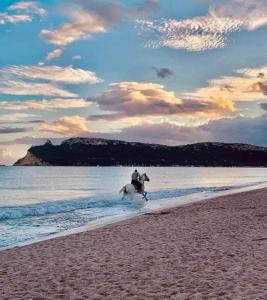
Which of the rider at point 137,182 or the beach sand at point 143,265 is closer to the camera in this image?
the beach sand at point 143,265

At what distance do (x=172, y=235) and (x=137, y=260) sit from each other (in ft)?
15.4

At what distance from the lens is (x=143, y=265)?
1153 centimetres

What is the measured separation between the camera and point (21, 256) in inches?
534

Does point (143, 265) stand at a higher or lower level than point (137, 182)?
lower

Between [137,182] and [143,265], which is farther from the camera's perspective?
[137,182]

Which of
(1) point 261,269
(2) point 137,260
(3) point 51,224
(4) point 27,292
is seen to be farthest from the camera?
(3) point 51,224

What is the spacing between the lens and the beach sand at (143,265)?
9039 mm

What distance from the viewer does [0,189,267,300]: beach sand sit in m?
9.04

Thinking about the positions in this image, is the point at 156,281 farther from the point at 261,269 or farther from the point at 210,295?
the point at 261,269

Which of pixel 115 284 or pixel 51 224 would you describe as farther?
pixel 51 224

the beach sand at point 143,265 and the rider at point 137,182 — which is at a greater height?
the rider at point 137,182

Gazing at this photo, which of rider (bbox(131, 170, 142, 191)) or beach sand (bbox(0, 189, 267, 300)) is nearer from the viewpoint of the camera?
beach sand (bbox(0, 189, 267, 300))

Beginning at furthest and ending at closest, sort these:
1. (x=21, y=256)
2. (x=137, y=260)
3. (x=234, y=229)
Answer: (x=234, y=229)
(x=21, y=256)
(x=137, y=260)

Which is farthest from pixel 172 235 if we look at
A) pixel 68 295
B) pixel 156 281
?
pixel 68 295
